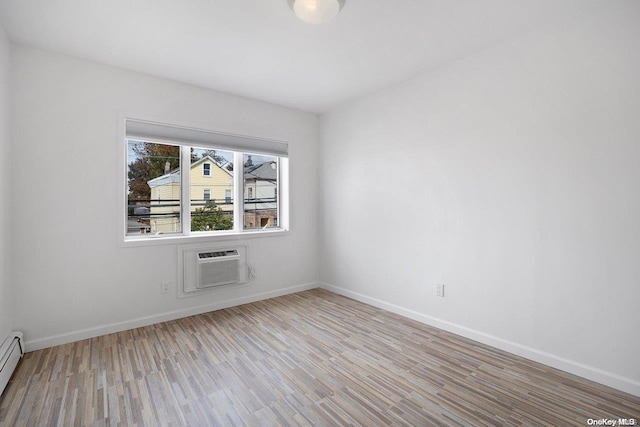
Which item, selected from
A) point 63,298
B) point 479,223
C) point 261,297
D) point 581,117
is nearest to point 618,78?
point 581,117

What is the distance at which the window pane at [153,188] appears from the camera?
324 cm

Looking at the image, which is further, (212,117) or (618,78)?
(212,117)

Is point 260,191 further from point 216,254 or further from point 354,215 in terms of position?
point 354,215

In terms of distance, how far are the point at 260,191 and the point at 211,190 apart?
0.69 meters

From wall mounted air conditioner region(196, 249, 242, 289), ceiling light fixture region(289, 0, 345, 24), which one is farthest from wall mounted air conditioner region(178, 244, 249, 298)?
ceiling light fixture region(289, 0, 345, 24)

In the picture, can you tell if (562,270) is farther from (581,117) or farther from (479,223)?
(581,117)

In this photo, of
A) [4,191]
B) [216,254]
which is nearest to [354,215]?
[216,254]

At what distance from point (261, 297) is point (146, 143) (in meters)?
2.32

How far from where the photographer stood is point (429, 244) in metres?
3.21

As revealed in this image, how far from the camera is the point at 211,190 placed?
12.4ft

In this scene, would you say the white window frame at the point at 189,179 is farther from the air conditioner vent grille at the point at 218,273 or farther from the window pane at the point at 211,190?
the air conditioner vent grille at the point at 218,273

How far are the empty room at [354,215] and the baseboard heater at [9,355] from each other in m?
0.02

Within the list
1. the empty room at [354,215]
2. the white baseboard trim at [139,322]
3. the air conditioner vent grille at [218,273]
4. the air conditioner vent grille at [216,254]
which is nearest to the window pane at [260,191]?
the empty room at [354,215]

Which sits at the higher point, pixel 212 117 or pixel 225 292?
pixel 212 117
